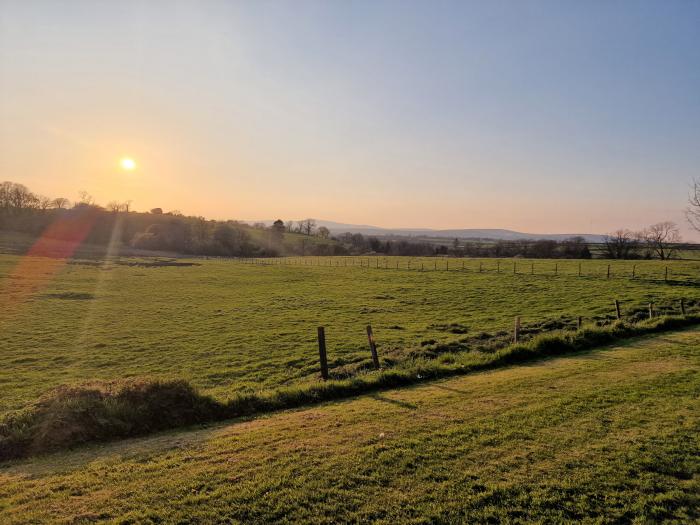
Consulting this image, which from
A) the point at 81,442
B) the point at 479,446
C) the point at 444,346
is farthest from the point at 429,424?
the point at 444,346

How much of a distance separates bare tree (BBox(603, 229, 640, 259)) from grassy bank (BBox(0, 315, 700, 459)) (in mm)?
98845

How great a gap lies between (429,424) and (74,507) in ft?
22.4

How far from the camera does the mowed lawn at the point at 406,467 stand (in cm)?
611

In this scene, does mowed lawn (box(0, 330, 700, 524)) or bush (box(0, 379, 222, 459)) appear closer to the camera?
mowed lawn (box(0, 330, 700, 524))

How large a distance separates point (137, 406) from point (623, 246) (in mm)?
116598

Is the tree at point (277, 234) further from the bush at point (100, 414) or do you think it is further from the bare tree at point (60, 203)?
the bush at point (100, 414)

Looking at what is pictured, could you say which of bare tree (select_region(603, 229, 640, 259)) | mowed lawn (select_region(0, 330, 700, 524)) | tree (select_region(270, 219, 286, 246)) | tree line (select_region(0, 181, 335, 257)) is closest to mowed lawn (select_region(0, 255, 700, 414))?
mowed lawn (select_region(0, 330, 700, 524))

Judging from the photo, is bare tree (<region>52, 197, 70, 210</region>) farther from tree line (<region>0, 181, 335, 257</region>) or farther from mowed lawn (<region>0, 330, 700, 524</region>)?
mowed lawn (<region>0, 330, 700, 524</region>)

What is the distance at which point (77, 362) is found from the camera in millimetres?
19688

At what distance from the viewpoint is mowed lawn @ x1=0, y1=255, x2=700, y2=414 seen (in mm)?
18453

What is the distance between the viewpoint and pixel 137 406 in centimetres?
1031

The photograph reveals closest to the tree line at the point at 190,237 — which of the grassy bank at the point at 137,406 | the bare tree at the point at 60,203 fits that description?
the bare tree at the point at 60,203

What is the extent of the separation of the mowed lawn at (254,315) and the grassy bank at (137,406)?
1674mm

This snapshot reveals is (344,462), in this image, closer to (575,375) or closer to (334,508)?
(334,508)
